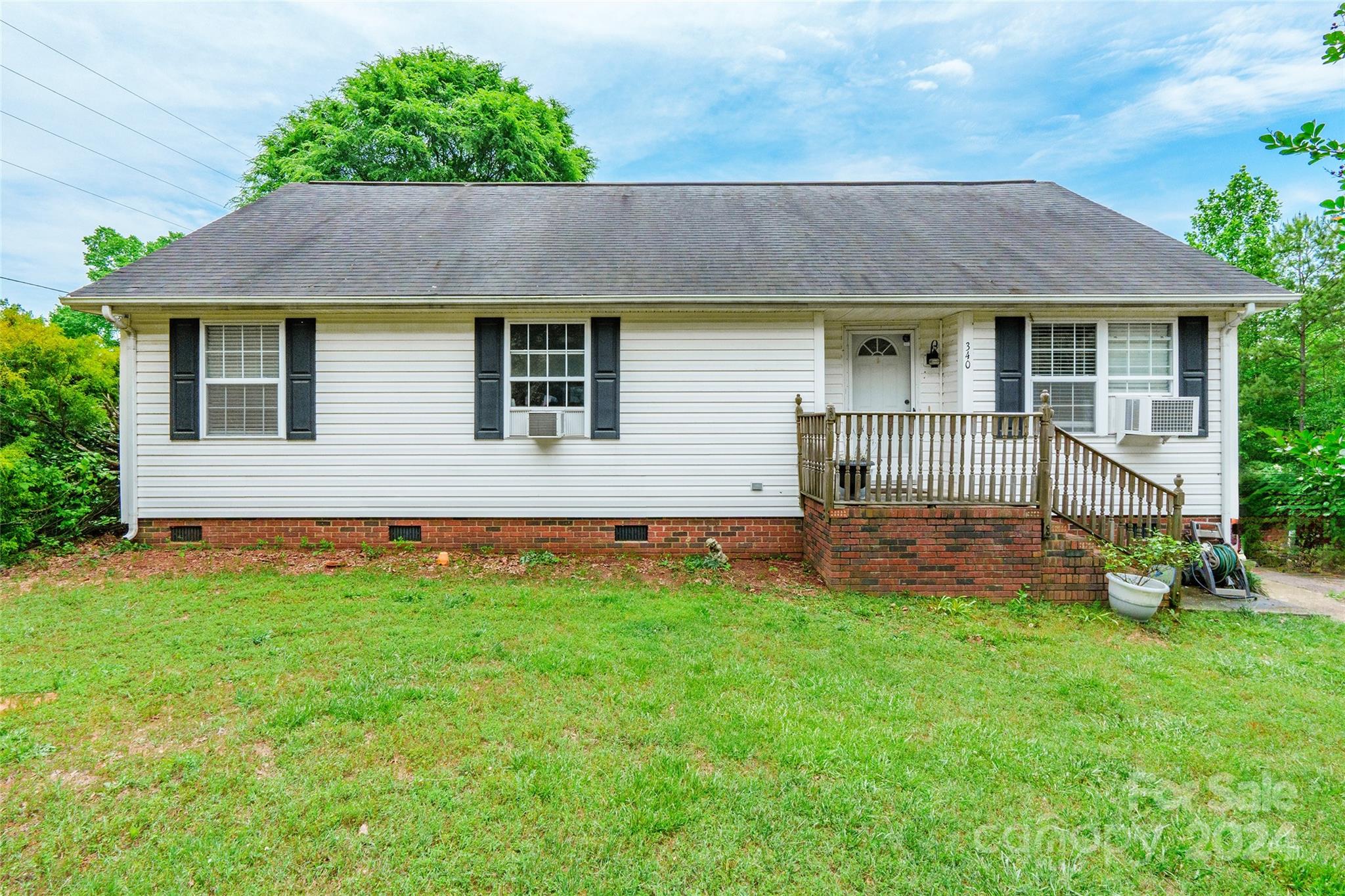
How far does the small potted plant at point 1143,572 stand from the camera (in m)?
5.12

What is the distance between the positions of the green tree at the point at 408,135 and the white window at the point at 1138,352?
56.3 feet

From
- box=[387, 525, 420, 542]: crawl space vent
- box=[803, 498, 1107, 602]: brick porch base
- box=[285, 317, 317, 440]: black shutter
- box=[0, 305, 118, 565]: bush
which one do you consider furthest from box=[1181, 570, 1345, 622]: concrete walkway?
box=[0, 305, 118, 565]: bush

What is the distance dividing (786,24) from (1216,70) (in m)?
6.80

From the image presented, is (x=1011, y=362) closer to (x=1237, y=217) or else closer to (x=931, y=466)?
(x=931, y=466)

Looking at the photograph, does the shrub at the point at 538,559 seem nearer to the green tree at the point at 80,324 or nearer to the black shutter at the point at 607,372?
the black shutter at the point at 607,372

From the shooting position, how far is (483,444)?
702cm

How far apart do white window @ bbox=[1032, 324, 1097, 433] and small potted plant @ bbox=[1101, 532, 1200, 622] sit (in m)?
1.87

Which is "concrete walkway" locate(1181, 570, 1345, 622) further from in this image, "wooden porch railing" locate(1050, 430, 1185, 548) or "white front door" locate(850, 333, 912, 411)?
"white front door" locate(850, 333, 912, 411)

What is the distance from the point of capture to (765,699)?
11.1ft

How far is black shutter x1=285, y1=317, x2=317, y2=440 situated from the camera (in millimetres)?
6863

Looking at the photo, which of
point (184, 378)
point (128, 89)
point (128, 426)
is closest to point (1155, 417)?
point (184, 378)

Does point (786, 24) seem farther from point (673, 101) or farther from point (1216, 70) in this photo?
point (673, 101)

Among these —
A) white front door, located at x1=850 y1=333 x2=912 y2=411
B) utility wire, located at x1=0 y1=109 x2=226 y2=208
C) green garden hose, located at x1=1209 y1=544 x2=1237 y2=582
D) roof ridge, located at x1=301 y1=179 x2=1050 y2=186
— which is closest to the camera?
green garden hose, located at x1=1209 y1=544 x2=1237 y2=582

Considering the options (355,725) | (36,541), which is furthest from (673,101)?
(355,725)
